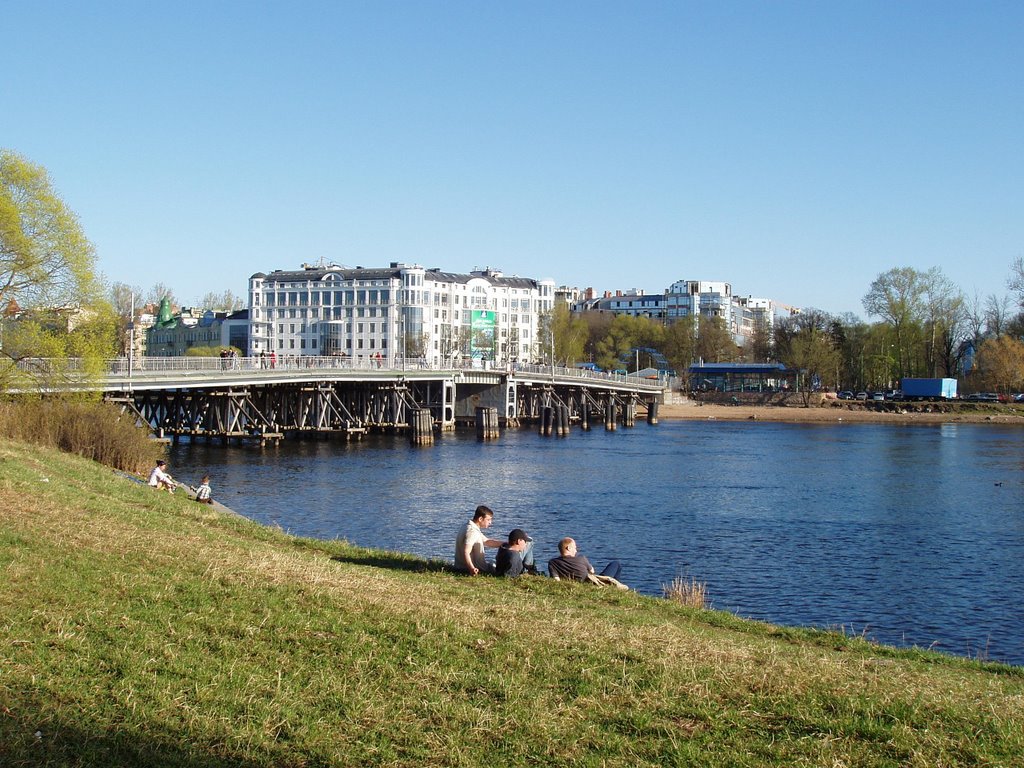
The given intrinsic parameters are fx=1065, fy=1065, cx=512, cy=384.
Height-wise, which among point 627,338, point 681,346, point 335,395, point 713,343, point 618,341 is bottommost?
point 335,395

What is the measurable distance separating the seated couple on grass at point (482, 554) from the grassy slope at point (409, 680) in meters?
1.84

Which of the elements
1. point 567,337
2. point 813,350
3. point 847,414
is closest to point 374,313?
point 567,337

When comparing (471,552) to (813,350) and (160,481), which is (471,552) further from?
(813,350)

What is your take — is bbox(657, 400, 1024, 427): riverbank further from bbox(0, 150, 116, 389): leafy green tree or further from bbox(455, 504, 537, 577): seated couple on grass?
bbox(455, 504, 537, 577): seated couple on grass

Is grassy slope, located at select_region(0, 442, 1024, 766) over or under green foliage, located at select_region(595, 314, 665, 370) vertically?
under

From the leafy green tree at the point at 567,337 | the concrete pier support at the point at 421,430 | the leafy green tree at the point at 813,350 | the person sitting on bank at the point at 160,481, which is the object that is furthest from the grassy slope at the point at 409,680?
the leafy green tree at the point at 567,337

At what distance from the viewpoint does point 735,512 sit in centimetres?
4094

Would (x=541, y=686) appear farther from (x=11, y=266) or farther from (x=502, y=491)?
(x=502, y=491)

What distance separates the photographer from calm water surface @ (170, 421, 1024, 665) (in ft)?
81.5

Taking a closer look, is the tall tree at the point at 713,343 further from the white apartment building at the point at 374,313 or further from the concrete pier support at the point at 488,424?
the concrete pier support at the point at 488,424

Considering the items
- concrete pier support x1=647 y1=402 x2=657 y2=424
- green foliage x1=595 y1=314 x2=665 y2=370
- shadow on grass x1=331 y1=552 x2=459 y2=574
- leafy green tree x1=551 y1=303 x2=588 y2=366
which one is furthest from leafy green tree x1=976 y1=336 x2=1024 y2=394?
shadow on grass x1=331 y1=552 x2=459 y2=574

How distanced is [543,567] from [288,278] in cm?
14197

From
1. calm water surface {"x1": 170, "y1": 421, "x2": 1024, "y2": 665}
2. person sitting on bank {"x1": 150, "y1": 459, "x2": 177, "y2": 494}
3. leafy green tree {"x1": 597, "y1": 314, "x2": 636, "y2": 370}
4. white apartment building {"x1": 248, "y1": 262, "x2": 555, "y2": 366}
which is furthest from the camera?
leafy green tree {"x1": 597, "y1": 314, "x2": 636, "y2": 370}

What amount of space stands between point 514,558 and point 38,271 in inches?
1009
